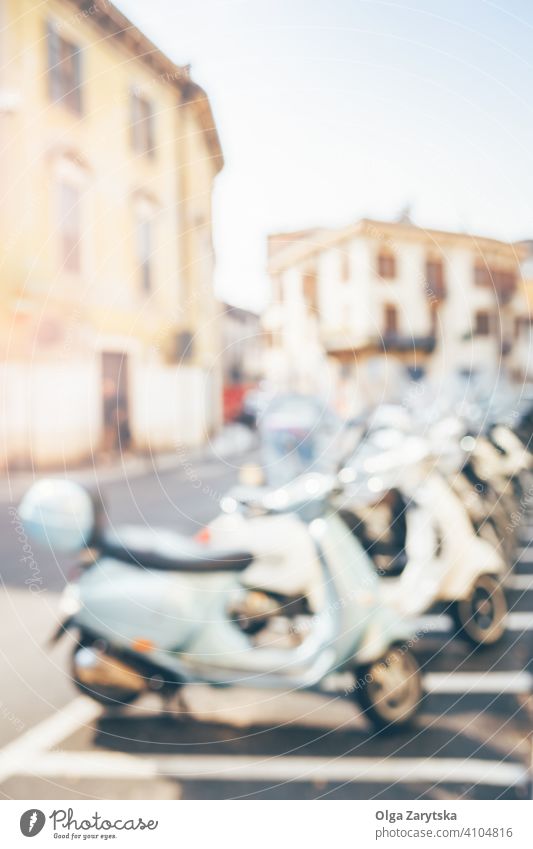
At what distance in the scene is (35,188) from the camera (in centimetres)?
179

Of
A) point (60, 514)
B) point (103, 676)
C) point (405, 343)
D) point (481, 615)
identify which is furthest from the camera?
point (481, 615)

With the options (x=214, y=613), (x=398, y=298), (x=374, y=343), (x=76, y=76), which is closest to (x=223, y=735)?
(x=214, y=613)

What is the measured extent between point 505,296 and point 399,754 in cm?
119

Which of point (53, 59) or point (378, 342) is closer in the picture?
point (53, 59)

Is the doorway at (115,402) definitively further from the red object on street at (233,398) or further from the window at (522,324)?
the window at (522,324)

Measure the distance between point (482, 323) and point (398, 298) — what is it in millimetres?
231

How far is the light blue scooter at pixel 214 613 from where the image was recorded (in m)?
1.64

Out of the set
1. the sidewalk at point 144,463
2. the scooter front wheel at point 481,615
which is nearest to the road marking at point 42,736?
the sidewalk at point 144,463

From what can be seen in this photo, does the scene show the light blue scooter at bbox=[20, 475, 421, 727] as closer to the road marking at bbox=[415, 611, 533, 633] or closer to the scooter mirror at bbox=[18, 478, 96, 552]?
the scooter mirror at bbox=[18, 478, 96, 552]

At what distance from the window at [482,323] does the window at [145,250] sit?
871 mm

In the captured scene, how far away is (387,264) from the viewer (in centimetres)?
187

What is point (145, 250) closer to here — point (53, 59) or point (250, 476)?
point (53, 59)

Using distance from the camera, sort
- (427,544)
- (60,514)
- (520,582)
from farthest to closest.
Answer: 1. (520,582)
2. (427,544)
3. (60,514)

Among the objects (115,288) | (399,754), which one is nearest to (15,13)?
(115,288)
